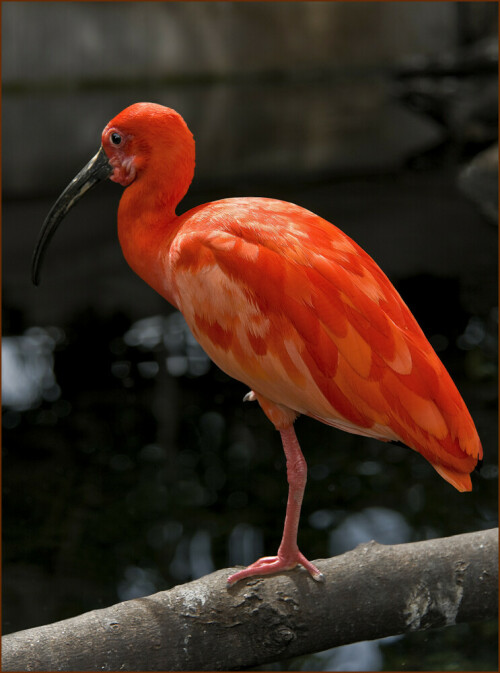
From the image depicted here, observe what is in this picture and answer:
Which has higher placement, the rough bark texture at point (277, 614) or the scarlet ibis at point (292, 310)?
the scarlet ibis at point (292, 310)

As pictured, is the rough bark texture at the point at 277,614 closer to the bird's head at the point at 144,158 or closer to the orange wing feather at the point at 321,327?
the orange wing feather at the point at 321,327

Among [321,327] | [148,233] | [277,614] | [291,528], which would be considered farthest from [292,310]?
[277,614]

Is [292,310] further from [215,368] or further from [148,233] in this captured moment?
[215,368]

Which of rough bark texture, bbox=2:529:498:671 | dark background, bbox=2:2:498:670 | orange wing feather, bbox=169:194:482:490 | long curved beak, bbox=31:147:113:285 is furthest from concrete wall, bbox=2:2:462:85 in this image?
rough bark texture, bbox=2:529:498:671

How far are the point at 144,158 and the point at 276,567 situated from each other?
0.82 metres

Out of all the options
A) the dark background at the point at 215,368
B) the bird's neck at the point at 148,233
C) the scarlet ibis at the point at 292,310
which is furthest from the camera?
the dark background at the point at 215,368

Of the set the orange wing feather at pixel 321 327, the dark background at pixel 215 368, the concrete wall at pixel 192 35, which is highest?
the concrete wall at pixel 192 35

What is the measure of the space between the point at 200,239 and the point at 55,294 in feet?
10.7

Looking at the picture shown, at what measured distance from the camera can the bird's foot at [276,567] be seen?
1723 mm

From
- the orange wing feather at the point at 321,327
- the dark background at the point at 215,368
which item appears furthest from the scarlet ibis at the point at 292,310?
the dark background at the point at 215,368

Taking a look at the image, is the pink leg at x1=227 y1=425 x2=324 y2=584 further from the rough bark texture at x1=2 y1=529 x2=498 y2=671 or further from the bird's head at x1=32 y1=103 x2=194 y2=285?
the bird's head at x1=32 y1=103 x2=194 y2=285

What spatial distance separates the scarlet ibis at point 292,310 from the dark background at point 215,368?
3.01 ft

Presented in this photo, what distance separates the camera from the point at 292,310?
1.57m

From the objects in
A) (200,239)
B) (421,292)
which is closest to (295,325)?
(200,239)
